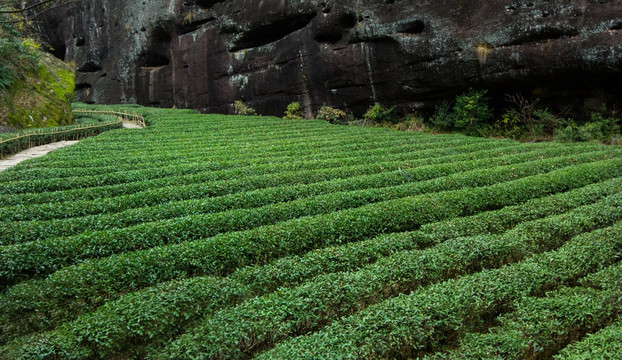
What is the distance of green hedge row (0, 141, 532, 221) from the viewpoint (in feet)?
26.5

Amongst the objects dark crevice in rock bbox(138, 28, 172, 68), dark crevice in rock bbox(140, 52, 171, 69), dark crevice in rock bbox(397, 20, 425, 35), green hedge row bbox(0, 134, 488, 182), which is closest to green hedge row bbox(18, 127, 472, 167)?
green hedge row bbox(0, 134, 488, 182)

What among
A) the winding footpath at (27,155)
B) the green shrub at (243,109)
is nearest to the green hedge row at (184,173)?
the winding footpath at (27,155)

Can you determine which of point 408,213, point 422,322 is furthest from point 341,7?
point 422,322

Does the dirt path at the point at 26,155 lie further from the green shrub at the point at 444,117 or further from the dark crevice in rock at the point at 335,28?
the green shrub at the point at 444,117

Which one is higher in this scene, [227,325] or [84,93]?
[84,93]

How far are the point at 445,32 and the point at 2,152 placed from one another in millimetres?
20727

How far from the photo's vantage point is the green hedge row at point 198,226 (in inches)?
235

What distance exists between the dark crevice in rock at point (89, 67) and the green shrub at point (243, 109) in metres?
19.8

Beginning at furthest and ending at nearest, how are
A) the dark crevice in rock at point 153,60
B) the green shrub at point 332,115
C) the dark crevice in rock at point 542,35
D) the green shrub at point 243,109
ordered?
the dark crevice in rock at point 153,60, the green shrub at point 243,109, the green shrub at point 332,115, the dark crevice in rock at point 542,35

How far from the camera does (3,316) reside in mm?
4957

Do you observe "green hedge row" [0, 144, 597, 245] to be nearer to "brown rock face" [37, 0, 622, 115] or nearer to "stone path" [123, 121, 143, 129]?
"brown rock face" [37, 0, 622, 115]

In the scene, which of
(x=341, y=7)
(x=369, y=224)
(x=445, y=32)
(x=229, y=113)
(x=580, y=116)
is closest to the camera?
(x=369, y=224)

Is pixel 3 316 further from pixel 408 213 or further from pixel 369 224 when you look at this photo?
pixel 408 213

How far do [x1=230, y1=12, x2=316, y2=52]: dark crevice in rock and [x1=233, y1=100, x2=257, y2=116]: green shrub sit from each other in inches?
165
